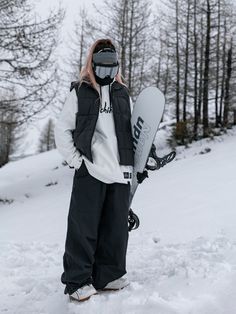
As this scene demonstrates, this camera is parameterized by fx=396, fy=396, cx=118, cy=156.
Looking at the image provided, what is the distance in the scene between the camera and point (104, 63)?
131 inches

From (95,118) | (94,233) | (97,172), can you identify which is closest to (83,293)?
(94,233)

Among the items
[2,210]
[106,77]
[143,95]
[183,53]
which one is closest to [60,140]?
[106,77]

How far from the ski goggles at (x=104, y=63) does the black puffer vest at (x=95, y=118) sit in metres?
0.14

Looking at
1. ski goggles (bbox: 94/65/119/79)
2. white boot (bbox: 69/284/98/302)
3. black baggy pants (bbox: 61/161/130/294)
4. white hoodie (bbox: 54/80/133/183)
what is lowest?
white boot (bbox: 69/284/98/302)

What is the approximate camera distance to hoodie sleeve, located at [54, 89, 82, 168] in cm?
321

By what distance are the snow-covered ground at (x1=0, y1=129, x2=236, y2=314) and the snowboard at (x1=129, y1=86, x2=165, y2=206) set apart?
895 millimetres

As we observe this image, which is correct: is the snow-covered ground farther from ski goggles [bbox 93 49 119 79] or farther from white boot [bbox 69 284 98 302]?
ski goggles [bbox 93 49 119 79]

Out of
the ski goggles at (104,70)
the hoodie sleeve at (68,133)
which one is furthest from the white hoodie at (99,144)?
the ski goggles at (104,70)

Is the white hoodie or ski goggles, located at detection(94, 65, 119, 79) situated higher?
ski goggles, located at detection(94, 65, 119, 79)

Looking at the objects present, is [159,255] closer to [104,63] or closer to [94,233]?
[94,233]

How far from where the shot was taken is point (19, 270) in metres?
4.37

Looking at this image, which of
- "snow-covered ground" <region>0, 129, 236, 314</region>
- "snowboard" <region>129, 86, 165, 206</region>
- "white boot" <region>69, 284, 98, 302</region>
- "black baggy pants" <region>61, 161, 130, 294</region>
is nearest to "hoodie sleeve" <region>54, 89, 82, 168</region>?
"black baggy pants" <region>61, 161, 130, 294</region>

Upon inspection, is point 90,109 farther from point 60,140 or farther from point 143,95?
point 143,95

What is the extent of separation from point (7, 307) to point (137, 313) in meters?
1.19
